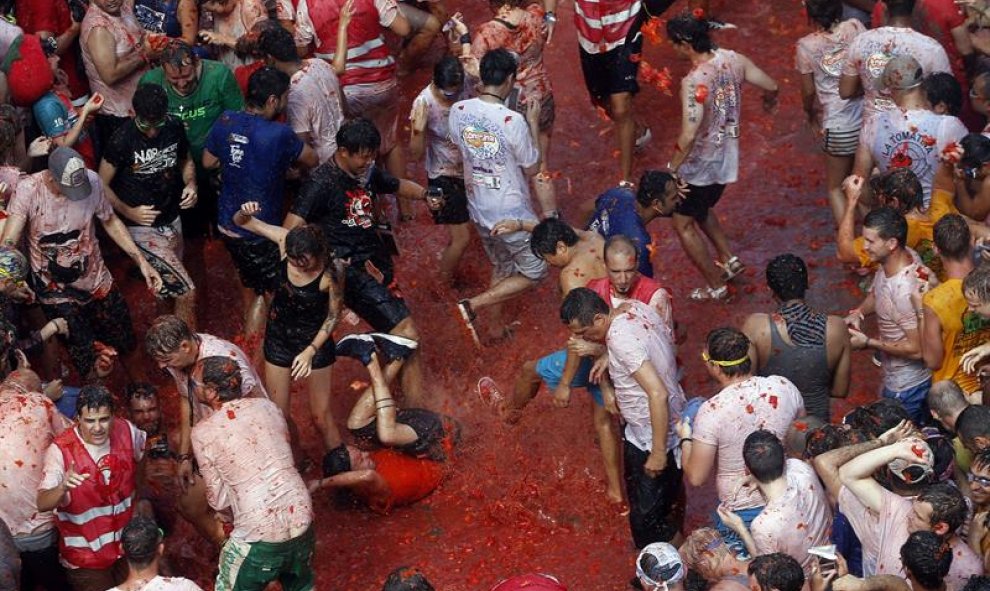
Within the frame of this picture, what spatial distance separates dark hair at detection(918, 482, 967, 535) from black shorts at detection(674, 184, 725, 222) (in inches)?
160

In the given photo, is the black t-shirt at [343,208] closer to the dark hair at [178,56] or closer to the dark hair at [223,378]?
the dark hair at [178,56]

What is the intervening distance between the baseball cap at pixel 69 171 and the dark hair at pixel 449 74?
240 cm

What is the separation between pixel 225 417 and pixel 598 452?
9.04 feet

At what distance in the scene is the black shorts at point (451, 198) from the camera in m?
10.4

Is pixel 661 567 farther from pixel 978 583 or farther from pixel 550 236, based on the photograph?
pixel 550 236

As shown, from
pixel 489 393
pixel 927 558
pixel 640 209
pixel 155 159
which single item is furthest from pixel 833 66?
pixel 927 558

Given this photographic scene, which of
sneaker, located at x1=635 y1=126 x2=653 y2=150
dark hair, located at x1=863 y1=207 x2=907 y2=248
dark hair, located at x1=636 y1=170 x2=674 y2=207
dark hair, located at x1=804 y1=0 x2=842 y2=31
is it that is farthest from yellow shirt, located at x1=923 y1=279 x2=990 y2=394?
sneaker, located at x1=635 y1=126 x2=653 y2=150

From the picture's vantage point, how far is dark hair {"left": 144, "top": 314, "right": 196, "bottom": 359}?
808 cm

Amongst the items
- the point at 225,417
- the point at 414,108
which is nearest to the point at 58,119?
the point at 414,108

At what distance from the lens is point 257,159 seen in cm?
951

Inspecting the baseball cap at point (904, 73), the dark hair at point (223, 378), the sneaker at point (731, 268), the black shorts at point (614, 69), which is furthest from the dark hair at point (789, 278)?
the black shorts at point (614, 69)

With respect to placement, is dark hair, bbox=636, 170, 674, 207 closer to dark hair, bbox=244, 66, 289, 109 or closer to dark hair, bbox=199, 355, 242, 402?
dark hair, bbox=244, 66, 289, 109

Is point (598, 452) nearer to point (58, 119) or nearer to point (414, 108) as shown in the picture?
point (414, 108)

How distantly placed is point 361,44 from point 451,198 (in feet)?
4.56
